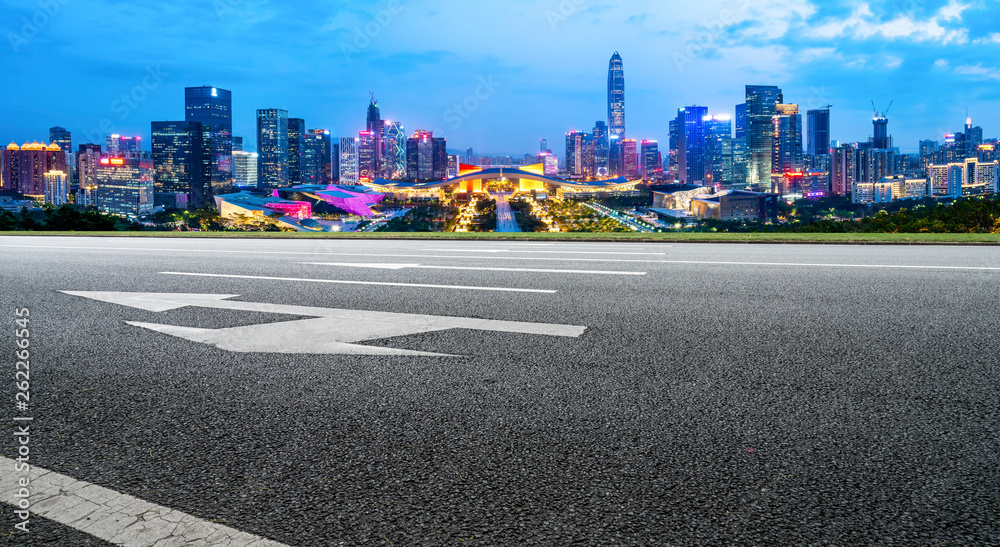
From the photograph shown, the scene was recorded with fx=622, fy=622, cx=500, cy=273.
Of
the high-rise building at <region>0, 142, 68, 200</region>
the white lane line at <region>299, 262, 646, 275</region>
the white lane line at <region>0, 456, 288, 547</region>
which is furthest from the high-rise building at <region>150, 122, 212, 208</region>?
the white lane line at <region>0, 456, 288, 547</region>

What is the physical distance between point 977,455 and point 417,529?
89.9 inches

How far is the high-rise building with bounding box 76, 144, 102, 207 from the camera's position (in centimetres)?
11506

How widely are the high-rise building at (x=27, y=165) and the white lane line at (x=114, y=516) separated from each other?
174630mm

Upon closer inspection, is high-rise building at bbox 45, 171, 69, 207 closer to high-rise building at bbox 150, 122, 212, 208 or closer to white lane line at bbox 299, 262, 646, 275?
high-rise building at bbox 150, 122, 212, 208

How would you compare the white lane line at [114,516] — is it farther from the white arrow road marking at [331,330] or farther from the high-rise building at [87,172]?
the high-rise building at [87,172]

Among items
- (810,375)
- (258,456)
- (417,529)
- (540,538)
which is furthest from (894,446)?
(258,456)

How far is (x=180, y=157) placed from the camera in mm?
194500

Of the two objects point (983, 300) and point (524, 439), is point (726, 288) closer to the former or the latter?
point (983, 300)

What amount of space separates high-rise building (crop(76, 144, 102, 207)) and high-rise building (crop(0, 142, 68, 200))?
7415mm

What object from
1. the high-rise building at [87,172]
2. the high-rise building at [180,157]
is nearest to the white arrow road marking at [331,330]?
the high-rise building at [87,172]

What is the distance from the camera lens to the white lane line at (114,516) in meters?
2.02

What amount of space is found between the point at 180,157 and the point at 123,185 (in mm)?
86097

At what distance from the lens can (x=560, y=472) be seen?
2443mm

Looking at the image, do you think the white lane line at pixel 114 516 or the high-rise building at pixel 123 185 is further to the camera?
the high-rise building at pixel 123 185
